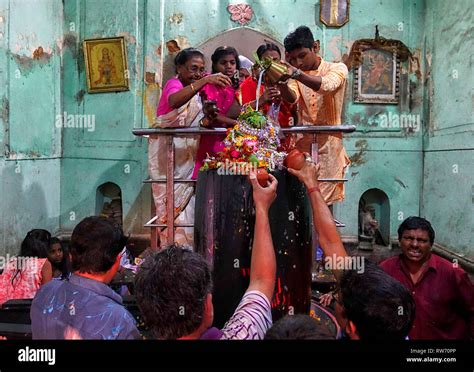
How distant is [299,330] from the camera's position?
1.41m

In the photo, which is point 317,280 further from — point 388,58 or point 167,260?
point 388,58

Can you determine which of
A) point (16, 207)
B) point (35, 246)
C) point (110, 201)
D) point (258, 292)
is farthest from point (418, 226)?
point (110, 201)

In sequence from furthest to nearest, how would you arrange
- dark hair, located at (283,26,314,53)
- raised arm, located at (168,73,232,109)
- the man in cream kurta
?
the man in cream kurta < dark hair, located at (283,26,314,53) < raised arm, located at (168,73,232,109)

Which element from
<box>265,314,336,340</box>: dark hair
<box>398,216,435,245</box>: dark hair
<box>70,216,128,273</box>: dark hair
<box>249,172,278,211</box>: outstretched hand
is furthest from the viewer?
<box>398,216,435,245</box>: dark hair

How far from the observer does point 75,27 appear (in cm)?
624

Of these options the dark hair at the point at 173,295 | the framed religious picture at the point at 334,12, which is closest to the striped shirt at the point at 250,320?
the dark hair at the point at 173,295

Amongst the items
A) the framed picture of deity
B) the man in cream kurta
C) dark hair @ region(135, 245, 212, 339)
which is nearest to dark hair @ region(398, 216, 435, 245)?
the man in cream kurta

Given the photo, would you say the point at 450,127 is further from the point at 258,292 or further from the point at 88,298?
the point at 88,298

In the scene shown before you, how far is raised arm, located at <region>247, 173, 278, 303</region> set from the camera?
6.19 feet

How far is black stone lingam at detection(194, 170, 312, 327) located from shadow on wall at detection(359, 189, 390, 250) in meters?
3.76

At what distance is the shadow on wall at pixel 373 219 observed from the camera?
20.2ft

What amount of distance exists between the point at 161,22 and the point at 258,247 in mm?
4888

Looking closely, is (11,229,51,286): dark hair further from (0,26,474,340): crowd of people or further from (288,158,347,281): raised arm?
(288,158,347,281): raised arm

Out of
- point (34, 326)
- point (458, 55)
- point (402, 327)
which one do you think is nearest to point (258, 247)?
point (402, 327)
